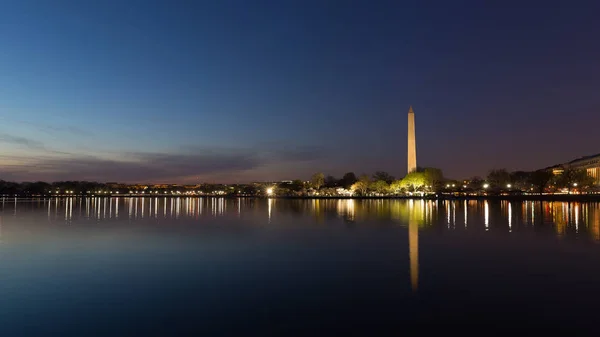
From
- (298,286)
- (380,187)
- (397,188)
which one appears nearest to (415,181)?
(397,188)

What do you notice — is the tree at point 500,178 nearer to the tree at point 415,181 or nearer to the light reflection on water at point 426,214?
the tree at point 415,181

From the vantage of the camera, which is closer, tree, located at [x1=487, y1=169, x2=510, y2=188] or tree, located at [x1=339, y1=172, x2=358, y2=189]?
tree, located at [x1=487, y1=169, x2=510, y2=188]

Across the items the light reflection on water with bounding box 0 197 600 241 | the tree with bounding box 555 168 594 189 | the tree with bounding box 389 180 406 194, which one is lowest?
the light reflection on water with bounding box 0 197 600 241

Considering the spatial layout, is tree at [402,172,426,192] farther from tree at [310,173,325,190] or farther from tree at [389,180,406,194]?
tree at [310,173,325,190]

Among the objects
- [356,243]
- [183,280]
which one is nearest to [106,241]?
[183,280]

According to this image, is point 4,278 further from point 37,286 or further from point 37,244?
point 37,244

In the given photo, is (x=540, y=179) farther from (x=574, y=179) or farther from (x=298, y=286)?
(x=298, y=286)

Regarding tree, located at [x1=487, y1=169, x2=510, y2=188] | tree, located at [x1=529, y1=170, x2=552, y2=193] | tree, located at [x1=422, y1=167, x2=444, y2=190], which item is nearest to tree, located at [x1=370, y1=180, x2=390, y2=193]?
tree, located at [x1=422, y1=167, x2=444, y2=190]

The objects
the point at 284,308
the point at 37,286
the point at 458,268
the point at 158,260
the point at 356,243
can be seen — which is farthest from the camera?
the point at 356,243

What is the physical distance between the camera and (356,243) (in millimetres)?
22297

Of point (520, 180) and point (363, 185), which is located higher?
point (520, 180)

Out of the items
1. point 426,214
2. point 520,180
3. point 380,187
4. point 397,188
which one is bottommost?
point 426,214

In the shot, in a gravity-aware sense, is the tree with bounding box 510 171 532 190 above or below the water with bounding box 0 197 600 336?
above

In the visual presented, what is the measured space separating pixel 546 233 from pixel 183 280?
74.7ft
